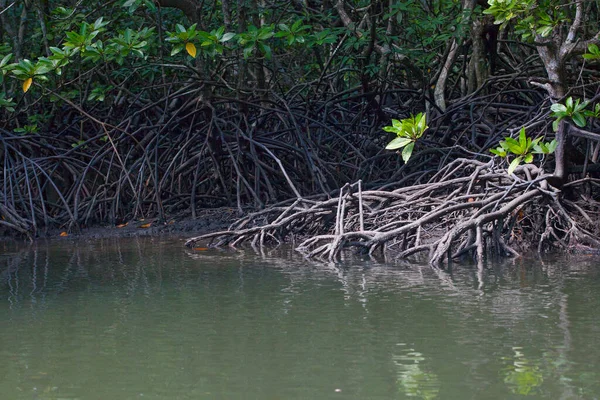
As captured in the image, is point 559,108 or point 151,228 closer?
point 559,108

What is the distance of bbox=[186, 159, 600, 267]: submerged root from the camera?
17.1 ft

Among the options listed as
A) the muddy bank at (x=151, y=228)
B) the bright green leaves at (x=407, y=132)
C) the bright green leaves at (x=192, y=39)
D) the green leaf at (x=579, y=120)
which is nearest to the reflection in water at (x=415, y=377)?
the bright green leaves at (x=407, y=132)

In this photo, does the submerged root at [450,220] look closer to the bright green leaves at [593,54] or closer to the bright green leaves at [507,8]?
the bright green leaves at [593,54]

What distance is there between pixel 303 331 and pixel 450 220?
8.47ft

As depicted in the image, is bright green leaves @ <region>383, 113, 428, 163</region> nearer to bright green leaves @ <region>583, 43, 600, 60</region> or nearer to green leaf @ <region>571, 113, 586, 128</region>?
green leaf @ <region>571, 113, 586, 128</region>

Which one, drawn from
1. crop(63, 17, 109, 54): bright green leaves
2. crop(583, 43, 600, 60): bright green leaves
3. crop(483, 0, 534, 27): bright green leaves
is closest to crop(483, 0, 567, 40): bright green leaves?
crop(483, 0, 534, 27): bright green leaves

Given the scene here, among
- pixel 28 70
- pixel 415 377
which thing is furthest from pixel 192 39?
pixel 415 377

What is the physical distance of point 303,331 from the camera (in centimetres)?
328

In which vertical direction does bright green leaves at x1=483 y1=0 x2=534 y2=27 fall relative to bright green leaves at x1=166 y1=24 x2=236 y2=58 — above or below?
below

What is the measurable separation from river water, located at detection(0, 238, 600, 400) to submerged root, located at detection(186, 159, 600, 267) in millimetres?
292

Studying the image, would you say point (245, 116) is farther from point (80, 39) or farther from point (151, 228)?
point (80, 39)

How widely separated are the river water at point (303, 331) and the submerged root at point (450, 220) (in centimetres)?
29

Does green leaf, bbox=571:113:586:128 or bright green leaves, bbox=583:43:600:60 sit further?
bright green leaves, bbox=583:43:600:60

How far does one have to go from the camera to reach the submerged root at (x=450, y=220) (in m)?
5.23
